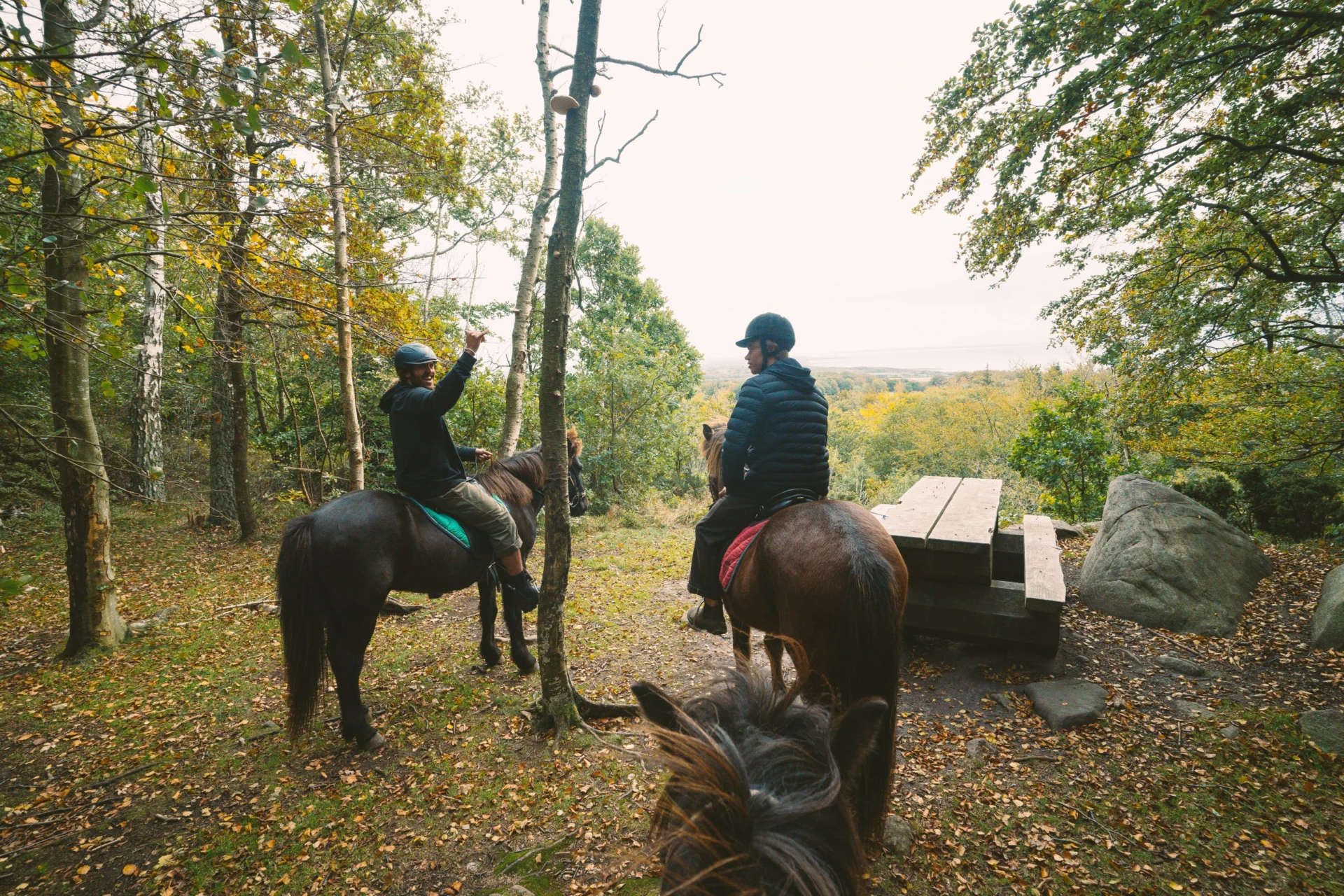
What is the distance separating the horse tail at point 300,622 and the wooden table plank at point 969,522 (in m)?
4.57

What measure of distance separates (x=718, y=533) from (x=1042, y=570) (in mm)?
2887

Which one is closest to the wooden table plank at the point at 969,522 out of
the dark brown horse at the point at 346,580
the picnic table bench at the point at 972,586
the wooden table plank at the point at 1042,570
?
the picnic table bench at the point at 972,586

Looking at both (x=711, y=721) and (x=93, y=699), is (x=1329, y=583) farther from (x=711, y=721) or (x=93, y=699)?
(x=93, y=699)

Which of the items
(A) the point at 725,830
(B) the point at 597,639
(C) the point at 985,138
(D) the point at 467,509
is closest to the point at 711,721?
(A) the point at 725,830

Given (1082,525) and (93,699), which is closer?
(93,699)

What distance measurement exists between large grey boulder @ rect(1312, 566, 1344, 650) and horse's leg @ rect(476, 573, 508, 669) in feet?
22.8

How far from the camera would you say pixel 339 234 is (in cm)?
555

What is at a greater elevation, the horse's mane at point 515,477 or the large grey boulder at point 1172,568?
the horse's mane at point 515,477

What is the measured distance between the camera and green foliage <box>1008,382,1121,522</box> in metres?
9.29

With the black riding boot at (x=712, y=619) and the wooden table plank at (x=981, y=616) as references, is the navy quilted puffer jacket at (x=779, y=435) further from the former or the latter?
the wooden table plank at (x=981, y=616)

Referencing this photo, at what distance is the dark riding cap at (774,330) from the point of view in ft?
Answer: 11.9

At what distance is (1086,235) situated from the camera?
20.8 feet

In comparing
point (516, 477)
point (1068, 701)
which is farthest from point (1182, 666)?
point (516, 477)

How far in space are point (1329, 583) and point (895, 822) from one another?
16.5ft
